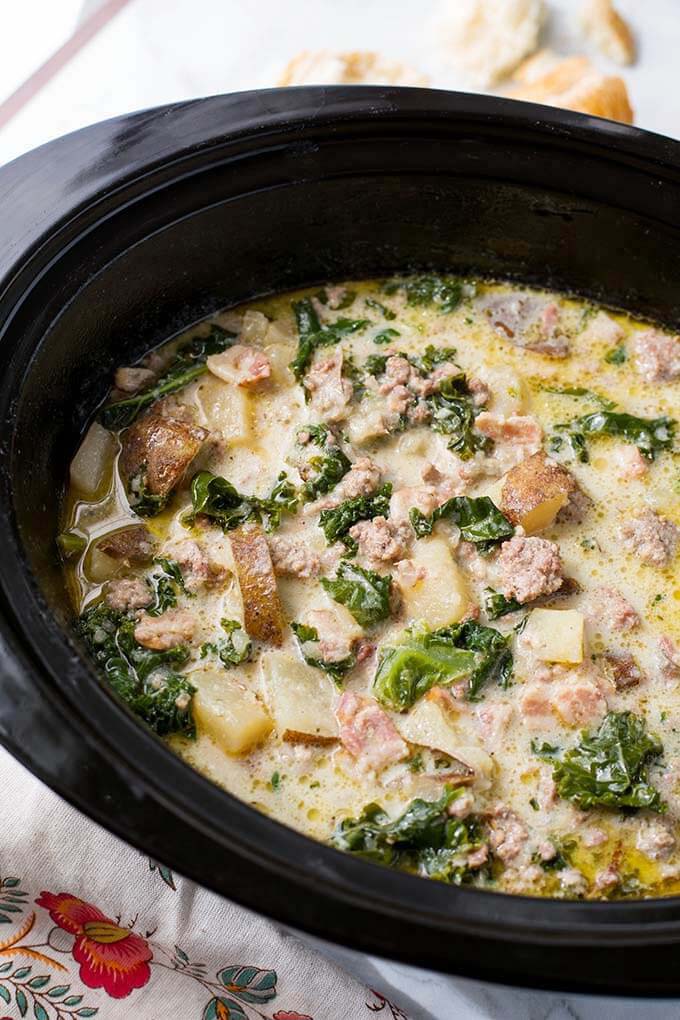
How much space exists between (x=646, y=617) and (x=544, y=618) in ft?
1.35

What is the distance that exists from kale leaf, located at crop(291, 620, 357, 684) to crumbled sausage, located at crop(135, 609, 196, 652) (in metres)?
0.34

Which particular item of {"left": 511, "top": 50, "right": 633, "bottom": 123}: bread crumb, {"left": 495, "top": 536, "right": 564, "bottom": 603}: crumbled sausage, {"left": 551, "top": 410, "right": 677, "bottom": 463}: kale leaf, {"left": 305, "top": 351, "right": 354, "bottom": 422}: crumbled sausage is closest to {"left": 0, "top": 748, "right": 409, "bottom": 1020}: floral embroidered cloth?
{"left": 495, "top": 536, "right": 564, "bottom": 603}: crumbled sausage

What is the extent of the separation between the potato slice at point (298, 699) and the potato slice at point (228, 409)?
0.94 m

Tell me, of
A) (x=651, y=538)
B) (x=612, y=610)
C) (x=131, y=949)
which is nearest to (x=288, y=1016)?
(x=131, y=949)

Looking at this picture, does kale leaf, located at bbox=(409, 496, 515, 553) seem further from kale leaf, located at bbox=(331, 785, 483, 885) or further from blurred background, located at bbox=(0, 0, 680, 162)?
blurred background, located at bbox=(0, 0, 680, 162)

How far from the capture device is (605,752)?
3.44m

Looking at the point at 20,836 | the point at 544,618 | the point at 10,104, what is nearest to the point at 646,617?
the point at 544,618

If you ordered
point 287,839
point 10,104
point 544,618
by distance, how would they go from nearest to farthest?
1. point 287,839
2. point 544,618
3. point 10,104

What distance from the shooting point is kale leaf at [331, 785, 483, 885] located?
126 inches

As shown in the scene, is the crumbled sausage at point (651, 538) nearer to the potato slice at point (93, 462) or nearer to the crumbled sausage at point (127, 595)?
the crumbled sausage at point (127, 595)

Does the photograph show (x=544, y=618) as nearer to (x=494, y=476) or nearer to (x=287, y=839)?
(x=494, y=476)

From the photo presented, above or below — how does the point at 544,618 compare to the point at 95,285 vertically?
below

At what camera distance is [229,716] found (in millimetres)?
3400

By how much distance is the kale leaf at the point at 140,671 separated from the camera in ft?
11.2
